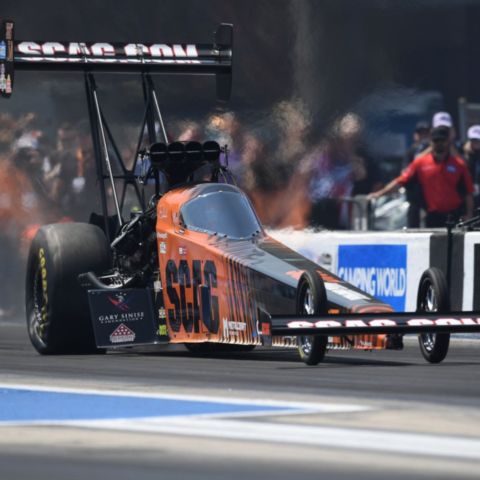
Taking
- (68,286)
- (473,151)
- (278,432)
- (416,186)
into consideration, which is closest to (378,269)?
(68,286)

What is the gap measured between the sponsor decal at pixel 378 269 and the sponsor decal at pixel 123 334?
354cm

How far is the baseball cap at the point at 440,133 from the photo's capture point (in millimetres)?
22625

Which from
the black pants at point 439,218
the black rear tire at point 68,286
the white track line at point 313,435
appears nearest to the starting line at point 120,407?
the white track line at point 313,435

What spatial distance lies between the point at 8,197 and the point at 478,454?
56.8 ft

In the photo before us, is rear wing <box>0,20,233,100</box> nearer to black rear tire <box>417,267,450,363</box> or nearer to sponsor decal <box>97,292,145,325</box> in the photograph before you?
sponsor decal <box>97,292,145,325</box>

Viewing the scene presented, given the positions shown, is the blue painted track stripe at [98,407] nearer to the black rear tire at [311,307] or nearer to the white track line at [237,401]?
the white track line at [237,401]

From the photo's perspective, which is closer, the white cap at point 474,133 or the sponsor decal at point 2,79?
the sponsor decal at point 2,79

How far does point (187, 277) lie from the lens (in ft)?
48.3

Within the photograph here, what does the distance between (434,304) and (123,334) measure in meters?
3.16

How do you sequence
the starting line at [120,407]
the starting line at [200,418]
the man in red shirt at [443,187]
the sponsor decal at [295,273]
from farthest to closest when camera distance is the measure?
1. the man in red shirt at [443,187]
2. the sponsor decal at [295,273]
3. the starting line at [120,407]
4. the starting line at [200,418]

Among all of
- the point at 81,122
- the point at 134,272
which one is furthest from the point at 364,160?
the point at 134,272

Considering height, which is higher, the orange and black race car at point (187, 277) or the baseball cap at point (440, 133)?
the baseball cap at point (440, 133)

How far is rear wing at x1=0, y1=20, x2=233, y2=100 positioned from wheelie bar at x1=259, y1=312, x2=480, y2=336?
510cm

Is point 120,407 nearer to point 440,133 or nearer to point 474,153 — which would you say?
point 440,133
